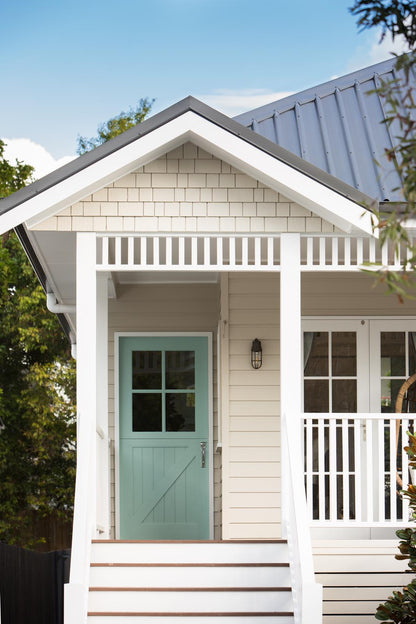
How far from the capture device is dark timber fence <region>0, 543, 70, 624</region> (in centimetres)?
828

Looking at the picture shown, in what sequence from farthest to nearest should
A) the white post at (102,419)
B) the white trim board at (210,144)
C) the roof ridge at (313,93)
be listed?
the roof ridge at (313,93) → the white post at (102,419) → the white trim board at (210,144)

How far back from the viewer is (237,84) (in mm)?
40531

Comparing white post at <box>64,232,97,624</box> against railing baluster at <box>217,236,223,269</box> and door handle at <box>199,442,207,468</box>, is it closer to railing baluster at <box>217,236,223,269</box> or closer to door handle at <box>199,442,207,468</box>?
railing baluster at <box>217,236,223,269</box>

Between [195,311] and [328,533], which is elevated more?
[195,311]

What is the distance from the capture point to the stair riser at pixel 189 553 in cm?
639

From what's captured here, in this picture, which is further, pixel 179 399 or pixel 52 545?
pixel 52 545

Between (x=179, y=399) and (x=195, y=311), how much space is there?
1.02m

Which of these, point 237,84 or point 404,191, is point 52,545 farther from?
point 237,84

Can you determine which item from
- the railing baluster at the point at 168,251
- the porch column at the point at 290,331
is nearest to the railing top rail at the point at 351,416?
the porch column at the point at 290,331

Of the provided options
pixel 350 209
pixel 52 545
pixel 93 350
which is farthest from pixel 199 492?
pixel 52 545

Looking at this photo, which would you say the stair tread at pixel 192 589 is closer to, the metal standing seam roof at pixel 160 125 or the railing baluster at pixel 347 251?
the railing baluster at pixel 347 251

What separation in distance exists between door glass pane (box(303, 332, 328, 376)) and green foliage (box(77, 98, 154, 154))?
1687 centimetres

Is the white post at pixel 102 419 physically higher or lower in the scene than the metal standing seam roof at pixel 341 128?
lower

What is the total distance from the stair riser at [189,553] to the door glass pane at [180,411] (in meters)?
3.49
